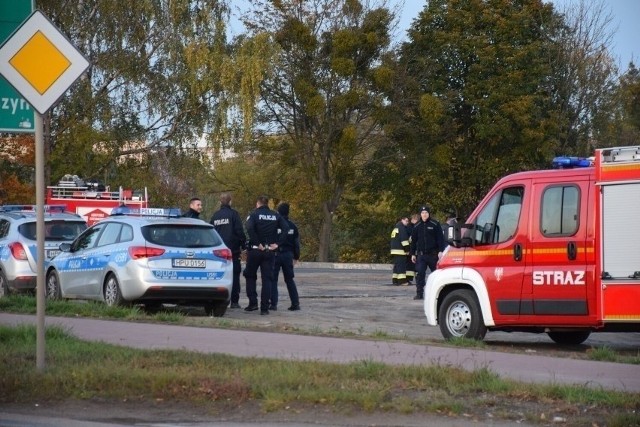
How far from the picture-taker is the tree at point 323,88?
52.4 meters

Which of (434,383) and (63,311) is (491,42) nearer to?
(63,311)

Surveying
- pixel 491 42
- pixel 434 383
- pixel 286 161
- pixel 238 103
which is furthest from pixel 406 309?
pixel 491 42

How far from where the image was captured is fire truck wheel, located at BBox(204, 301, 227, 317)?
19.4 metres

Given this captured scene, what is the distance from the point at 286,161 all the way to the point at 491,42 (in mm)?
10900

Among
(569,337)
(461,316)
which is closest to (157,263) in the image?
(461,316)

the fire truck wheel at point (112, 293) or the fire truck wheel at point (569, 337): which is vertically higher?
the fire truck wheel at point (112, 293)

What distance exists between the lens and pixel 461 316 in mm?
15789

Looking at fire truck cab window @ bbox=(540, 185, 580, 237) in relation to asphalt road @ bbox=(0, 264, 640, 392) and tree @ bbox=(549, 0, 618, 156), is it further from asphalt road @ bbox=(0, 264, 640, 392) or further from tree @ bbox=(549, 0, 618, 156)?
tree @ bbox=(549, 0, 618, 156)

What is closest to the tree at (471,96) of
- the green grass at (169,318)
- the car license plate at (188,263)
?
the green grass at (169,318)

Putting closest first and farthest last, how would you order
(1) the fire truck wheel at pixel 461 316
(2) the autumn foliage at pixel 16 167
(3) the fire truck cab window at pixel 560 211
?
(3) the fire truck cab window at pixel 560 211
(1) the fire truck wheel at pixel 461 316
(2) the autumn foliage at pixel 16 167

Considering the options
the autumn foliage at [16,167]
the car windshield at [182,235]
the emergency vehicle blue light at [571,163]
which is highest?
the autumn foliage at [16,167]

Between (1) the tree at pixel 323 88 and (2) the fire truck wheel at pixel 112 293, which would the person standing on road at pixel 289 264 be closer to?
(2) the fire truck wheel at pixel 112 293

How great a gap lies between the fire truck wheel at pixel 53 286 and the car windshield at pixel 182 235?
114 inches

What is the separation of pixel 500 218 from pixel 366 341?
7.80ft
